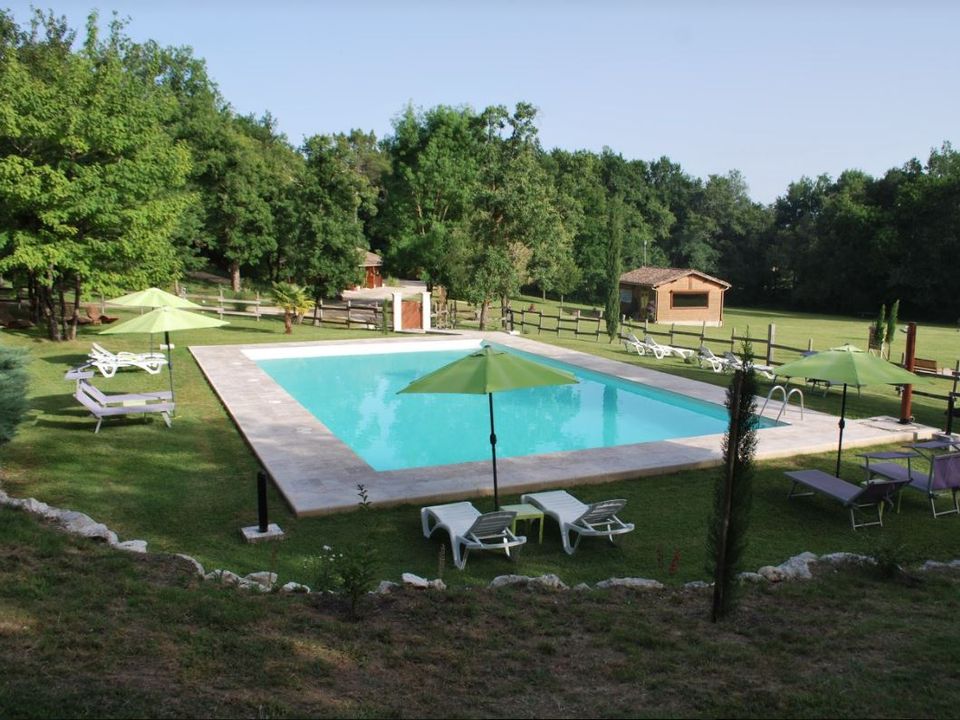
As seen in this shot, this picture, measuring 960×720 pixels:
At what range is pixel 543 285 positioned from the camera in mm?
33062

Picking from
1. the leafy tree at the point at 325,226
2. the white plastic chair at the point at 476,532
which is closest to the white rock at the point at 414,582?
the white plastic chair at the point at 476,532

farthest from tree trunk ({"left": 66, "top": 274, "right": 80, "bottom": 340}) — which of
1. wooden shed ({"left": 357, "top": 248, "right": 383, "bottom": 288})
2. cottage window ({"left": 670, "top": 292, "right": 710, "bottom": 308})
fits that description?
cottage window ({"left": 670, "top": 292, "right": 710, "bottom": 308})

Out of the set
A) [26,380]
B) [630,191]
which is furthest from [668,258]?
[26,380]

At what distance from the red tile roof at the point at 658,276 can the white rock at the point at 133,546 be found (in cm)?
3562

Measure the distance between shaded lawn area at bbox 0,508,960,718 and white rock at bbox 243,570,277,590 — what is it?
1.47 feet

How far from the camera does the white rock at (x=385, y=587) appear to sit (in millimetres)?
5633

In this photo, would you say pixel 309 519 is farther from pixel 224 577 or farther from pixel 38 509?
pixel 38 509

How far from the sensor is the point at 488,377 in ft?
25.1

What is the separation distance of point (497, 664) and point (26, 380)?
8.36m

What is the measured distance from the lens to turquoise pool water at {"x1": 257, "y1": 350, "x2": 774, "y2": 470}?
12875mm

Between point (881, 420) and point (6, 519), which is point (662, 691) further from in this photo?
point (881, 420)

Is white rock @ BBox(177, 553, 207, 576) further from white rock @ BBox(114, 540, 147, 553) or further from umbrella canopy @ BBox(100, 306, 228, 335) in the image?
umbrella canopy @ BBox(100, 306, 228, 335)

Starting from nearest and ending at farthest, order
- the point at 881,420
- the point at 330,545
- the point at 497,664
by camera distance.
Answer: the point at 497,664
the point at 330,545
the point at 881,420

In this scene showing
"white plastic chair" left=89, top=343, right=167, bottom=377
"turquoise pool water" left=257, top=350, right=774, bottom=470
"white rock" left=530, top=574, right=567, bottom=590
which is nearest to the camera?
"white rock" left=530, top=574, right=567, bottom=590
